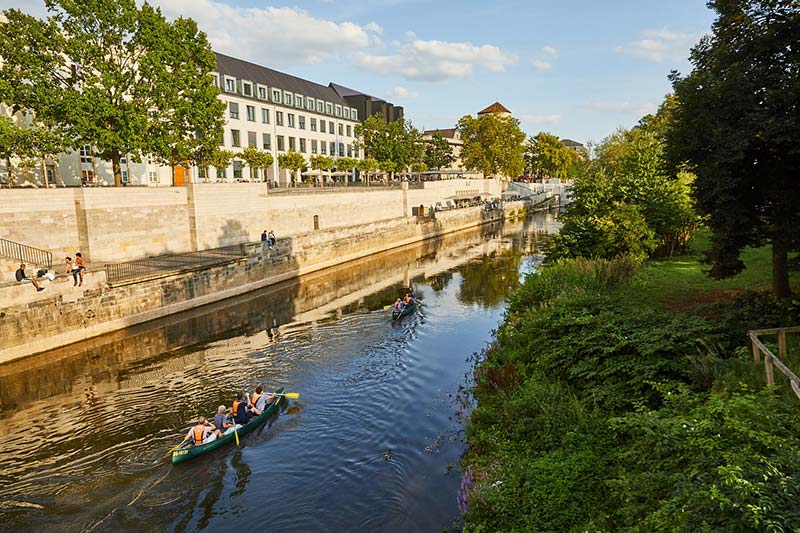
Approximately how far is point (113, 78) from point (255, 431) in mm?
24880

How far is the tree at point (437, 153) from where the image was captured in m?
96.4

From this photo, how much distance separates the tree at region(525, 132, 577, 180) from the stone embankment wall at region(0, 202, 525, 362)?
90.6 m

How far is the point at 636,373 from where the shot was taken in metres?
11.5

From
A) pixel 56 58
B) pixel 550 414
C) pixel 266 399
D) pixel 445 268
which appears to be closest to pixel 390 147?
pixel 445 268

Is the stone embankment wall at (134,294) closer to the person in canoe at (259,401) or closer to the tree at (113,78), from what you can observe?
the tree at (113,78)

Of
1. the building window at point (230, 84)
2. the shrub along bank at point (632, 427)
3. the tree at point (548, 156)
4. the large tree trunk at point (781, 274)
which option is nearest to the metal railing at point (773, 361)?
the shrub along bank at point (632, 427)

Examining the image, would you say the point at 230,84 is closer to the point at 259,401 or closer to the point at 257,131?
the point at 257,131

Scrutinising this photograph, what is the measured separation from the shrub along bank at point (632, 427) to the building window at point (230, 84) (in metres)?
48.3

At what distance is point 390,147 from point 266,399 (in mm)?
56817

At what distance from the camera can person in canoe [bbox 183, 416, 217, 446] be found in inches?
558

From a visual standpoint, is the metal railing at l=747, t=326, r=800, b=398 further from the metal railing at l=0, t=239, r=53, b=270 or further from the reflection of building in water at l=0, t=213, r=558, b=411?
the metal railing at l=0, t=239, r=53, b=270

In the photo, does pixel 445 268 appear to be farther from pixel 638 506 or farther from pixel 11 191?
pixel 638 506

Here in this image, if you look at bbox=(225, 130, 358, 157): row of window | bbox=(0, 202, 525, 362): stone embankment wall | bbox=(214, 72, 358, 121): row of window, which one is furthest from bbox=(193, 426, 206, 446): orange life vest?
bbox=(225, 130, 358, 157): row of window

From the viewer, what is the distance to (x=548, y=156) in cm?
12212
